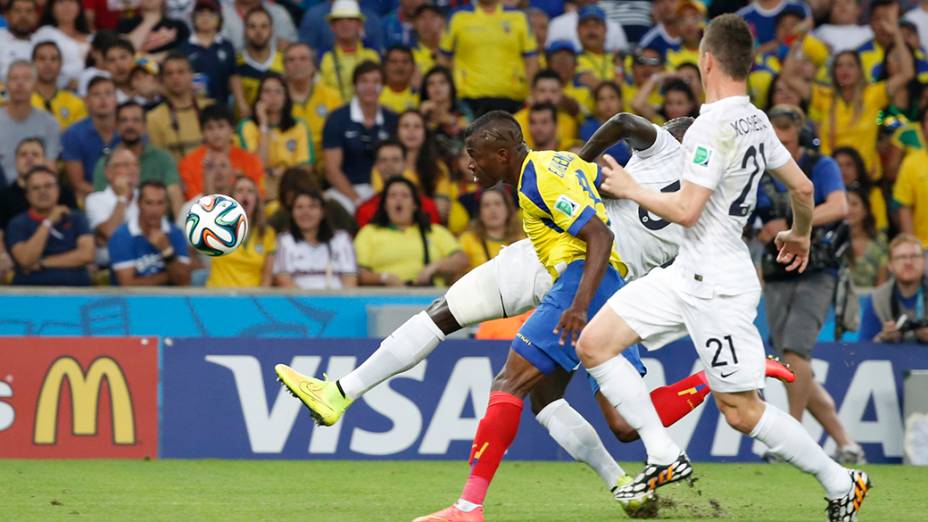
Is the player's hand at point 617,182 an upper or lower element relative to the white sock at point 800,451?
upper

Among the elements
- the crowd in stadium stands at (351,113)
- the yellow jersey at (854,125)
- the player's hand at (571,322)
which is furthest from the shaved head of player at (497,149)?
the yellow jersey at (854,125)

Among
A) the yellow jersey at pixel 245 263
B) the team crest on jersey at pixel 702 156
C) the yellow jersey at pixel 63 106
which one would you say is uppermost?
the team crest on jersey at pixel 702 156

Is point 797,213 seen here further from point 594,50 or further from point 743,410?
point 594,50

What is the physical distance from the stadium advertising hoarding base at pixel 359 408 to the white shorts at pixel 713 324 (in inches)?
163

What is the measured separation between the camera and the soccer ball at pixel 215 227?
336 inches

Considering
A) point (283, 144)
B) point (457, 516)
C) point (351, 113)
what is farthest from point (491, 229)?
point (457, 516)

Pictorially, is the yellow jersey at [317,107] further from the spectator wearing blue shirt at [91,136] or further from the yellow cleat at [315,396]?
the yellow cleat at [315,396]

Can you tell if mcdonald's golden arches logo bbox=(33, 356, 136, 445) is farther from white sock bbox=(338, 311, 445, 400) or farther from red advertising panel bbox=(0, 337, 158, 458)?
white sock bbox=(338, 311, 445, 400)

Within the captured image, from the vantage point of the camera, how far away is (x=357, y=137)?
13.8 metres

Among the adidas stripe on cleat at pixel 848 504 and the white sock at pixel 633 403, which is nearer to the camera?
the adidas stripe on cleat at pixel 848 504

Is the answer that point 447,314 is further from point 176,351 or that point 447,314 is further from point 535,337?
point 176,351

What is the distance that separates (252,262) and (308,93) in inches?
88.0

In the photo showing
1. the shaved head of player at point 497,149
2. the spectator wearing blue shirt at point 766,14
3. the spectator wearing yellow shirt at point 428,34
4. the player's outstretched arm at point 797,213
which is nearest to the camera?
the player's outstretched arm at point 797,213

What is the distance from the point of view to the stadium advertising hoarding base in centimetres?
1074
